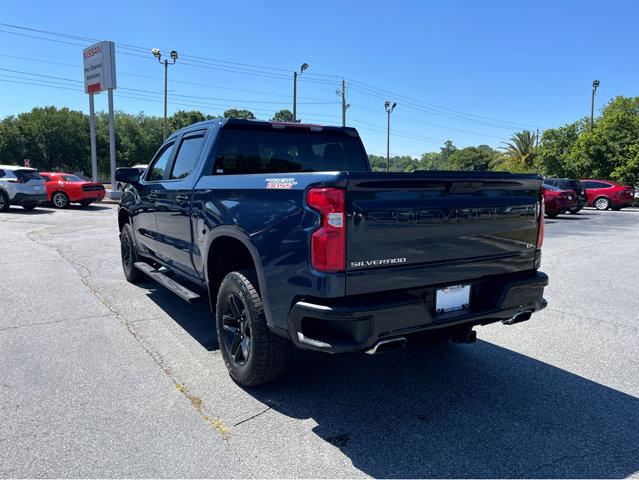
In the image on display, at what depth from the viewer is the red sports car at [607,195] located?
24656 mm

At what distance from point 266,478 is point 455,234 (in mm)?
1806

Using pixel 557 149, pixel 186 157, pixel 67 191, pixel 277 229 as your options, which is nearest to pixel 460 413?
Result: pixel 277 229

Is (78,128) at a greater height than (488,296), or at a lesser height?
greater

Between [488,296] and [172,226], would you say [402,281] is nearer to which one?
[488,296]

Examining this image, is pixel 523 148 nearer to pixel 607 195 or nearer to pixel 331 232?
pixel 607 195

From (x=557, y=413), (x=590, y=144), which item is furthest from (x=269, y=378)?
(x=590, y=144)

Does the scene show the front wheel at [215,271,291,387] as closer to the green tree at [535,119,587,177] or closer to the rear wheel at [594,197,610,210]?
the rear wheel at [594,197,610,210]

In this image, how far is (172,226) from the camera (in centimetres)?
471

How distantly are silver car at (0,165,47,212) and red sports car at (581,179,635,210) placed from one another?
26192mm

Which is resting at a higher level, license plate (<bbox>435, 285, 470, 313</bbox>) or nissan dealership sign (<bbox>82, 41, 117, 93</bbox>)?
nissan dealership sign (<bbox>82, 41, 117, 93</bbox>)

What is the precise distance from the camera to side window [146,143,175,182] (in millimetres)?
5273

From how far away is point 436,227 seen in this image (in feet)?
9.59

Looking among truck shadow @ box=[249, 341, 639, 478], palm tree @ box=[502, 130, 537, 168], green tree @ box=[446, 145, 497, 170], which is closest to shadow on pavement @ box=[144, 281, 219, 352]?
truck shadow @ box=[249, 341, 639, 478]

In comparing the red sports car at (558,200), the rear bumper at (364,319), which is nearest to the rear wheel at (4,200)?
the rear bumper at (364,319)
